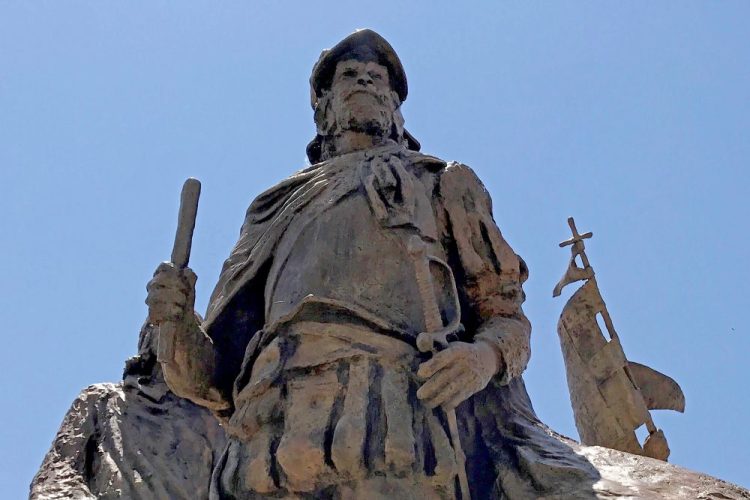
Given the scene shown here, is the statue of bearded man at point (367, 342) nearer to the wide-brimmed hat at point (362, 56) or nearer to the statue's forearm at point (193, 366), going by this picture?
the statue's forearm at point (193, 366)

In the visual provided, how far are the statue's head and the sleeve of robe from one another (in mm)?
582

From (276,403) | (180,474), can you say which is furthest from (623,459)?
(180,474)

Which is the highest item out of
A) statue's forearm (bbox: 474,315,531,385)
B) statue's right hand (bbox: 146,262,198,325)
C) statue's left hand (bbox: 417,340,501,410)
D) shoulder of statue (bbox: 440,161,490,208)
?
shoulder of statue (bbox: 440,161,490,208)

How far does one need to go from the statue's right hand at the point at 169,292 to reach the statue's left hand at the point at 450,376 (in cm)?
95

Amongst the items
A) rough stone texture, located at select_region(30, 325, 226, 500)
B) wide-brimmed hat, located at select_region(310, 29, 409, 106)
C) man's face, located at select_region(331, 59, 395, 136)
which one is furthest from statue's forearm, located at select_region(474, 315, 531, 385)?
rough stone texture, located at select_region(30, 325, 226, 500)

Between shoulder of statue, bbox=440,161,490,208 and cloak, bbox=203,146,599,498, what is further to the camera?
shoulder of statue, bbox=440,161,490,208

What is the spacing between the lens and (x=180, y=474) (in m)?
7.98

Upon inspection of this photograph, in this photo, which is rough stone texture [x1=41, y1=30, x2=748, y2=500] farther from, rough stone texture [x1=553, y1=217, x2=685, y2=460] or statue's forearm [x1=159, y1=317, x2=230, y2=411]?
rough stone texture [x1=553, y1=217, x2=685, y2=460]

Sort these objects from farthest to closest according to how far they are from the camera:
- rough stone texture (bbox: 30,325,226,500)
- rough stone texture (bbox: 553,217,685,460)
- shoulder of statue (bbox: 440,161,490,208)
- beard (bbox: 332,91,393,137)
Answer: rough stone texture (bbox: 30,325,226,500)
rough stone texture (bbox: 553,217,685,460)
beard (bbox: 332,91,393,137)
shoulder of statue (bbox: 440,161,490,208)

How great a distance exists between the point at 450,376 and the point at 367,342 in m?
0.35

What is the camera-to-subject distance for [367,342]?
4.71 meters

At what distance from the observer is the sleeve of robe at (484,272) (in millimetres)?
4984

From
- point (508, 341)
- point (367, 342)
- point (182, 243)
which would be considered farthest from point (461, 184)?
point (182, 243)

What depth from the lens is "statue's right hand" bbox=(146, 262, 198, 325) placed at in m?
4.77
